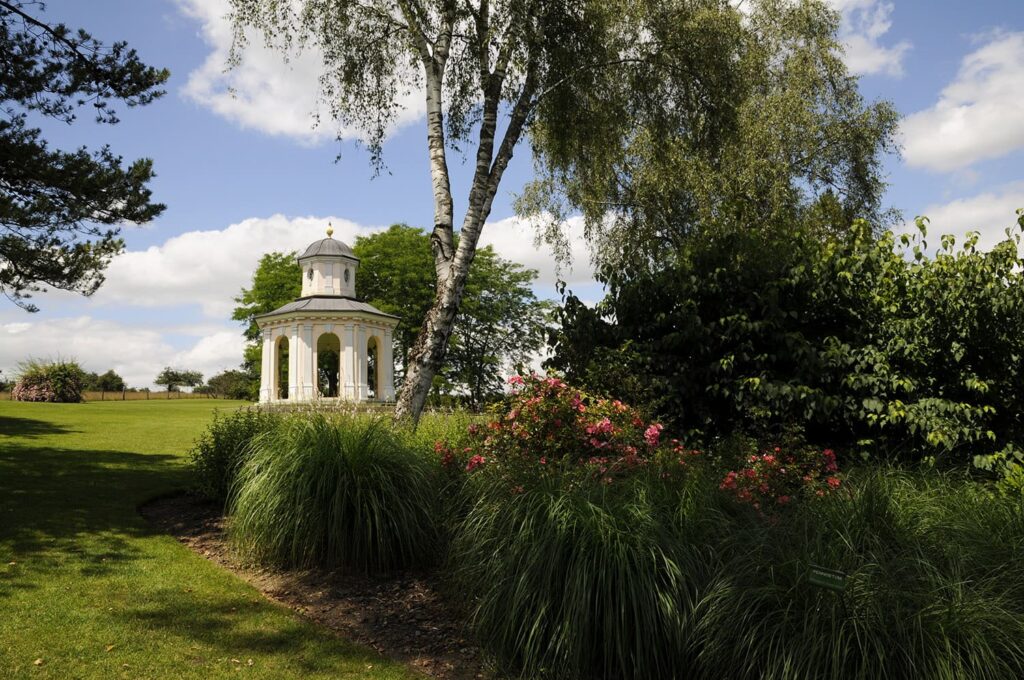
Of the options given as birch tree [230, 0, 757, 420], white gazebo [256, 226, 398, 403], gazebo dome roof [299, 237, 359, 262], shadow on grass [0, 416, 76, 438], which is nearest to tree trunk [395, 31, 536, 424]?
birch tree [230, 0, 757, 420]

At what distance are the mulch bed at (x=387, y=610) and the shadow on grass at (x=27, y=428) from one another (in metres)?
11.2

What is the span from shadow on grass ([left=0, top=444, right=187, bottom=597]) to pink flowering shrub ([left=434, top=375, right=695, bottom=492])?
10.6ft

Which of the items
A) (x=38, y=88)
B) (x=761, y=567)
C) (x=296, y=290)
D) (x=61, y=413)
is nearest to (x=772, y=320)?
(x=761, y=567)

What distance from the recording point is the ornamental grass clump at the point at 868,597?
3.35 meters

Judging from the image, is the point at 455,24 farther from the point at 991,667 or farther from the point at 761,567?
the point at 991,667

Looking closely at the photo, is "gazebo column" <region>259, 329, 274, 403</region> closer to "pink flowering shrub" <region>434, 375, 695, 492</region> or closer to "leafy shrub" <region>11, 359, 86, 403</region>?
"leafy shrub" <region>11, 359, 86, 403</region>

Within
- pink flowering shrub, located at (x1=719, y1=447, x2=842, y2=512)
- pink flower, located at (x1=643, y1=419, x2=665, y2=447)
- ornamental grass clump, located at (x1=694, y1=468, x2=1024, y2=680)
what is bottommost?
ornamental grass clump, located at (x1=694, y1=468, x2=1024, y2=680)

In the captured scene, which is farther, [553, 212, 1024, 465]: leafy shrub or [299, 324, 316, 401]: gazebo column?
[299, 324, 316, 401]: gazebo column

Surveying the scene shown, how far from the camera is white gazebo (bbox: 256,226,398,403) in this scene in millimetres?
24531

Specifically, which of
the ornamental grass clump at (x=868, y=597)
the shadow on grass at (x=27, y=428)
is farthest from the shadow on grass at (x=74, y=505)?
the ornamental grass clump at (x=868, y=597)

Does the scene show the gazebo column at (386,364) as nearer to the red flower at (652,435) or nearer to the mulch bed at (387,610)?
the mulch bed at (387,610)

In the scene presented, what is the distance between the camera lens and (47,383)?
30.3 metres

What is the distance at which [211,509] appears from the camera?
8570 mm

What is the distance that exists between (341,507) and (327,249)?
21512mm
